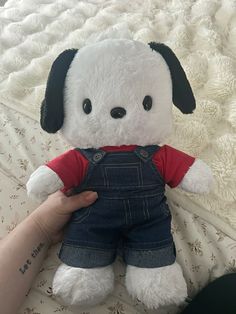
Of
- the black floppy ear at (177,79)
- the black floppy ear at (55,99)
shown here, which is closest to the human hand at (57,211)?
the black floppy ear at (55,99)

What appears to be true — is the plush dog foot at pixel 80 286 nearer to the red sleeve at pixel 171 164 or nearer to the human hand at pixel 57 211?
the human hand at pixel 57 211

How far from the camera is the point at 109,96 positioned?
580 mm

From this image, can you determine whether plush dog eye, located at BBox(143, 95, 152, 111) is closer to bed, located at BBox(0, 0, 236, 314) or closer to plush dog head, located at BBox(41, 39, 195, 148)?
plush dog head, located at BBox(41, 39, 195, 148)

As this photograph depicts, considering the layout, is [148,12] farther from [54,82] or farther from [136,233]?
[136,233]

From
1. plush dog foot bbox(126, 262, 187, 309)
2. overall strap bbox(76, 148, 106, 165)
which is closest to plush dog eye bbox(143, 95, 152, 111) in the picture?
overall strap bbox(76, 148, 106, 165)

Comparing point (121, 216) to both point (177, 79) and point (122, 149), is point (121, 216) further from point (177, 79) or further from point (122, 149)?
point (177, 79)

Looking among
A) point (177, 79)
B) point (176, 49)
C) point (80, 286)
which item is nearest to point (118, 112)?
point (177, 79)

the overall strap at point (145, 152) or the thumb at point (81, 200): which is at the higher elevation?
the overall strap at point (145, 152)

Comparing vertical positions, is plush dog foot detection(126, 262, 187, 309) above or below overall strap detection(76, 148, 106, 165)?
below

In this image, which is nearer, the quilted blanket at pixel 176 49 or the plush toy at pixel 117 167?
the plush toy at pixel 117 167

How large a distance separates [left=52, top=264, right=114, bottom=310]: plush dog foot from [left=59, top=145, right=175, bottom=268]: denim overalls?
17 millimetres

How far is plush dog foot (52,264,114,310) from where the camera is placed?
563 mm

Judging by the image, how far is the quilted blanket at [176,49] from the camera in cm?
77

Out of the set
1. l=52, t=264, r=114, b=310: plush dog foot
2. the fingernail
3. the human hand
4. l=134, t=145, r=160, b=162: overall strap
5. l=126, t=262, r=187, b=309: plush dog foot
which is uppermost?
l=134, t=145, r=160, b=162: overall strap
